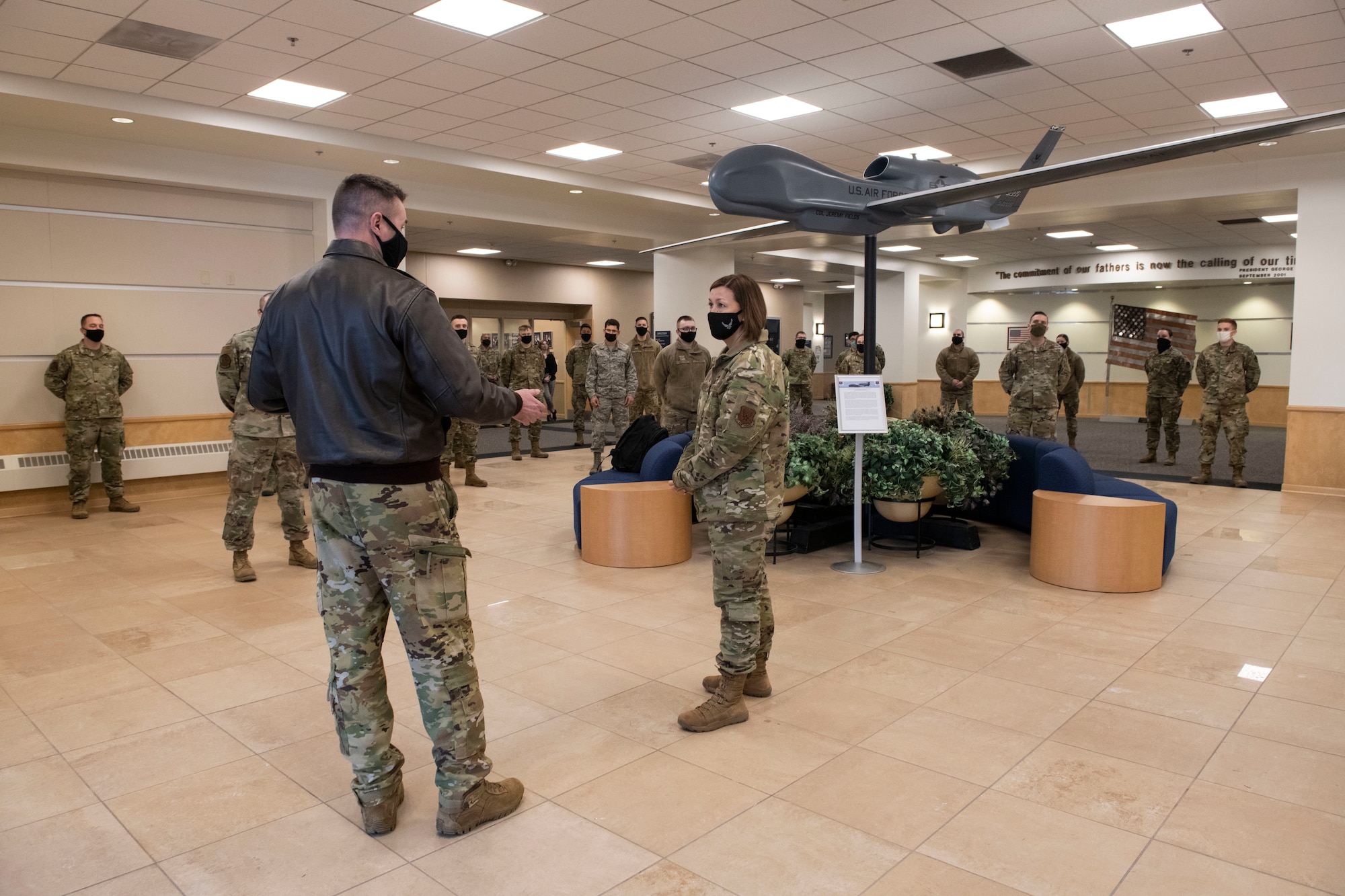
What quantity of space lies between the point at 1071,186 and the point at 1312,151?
233 centimetres

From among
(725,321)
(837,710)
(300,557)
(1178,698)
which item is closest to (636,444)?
(300,557)

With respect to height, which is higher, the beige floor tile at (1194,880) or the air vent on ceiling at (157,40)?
the air vent on ceiling at (157,40)

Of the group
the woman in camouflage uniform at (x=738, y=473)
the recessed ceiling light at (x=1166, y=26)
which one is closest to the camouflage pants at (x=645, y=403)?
the recessed ceiling light at (x=1166, y=26)

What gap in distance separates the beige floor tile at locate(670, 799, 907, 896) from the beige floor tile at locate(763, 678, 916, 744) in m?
0.61

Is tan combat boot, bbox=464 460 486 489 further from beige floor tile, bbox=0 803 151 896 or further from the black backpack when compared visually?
beige floor tile, bbox=0 803 151 896

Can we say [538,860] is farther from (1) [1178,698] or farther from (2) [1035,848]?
(1) [1178,698]

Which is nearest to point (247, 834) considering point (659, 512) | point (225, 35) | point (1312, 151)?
point (659, 512)

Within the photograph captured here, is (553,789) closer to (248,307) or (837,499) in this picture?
(837,499)

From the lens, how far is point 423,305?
2.30 m

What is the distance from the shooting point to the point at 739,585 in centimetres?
313

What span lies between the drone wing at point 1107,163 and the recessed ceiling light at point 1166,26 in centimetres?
137

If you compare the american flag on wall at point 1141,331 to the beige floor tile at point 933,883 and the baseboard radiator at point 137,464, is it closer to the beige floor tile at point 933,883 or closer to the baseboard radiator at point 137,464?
the baseboard radiator at point 137,464

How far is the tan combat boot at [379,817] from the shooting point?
2475 millimetres

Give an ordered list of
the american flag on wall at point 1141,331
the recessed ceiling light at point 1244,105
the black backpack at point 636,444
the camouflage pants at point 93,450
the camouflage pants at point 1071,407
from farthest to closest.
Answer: the american flag on wall at point 1141,331
the camouflage pants at point 1071,407
the camouflage pants at point 93,450
the recessed ceiling light at point 1244,105
the black backpack at point 636,444
